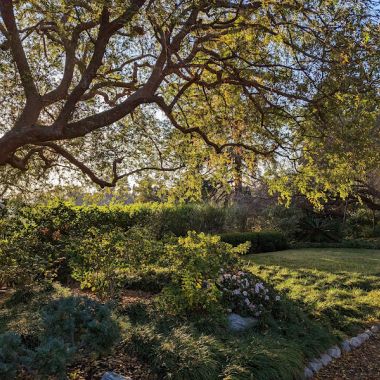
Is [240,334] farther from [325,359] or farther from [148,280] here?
[148,280]

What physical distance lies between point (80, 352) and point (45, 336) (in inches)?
11.7

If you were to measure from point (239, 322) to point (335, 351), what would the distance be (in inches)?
45.0

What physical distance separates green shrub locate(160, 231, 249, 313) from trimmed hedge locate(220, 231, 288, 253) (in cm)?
837

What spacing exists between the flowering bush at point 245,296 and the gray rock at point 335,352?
0.88m

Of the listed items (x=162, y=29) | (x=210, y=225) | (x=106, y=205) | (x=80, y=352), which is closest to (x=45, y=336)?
(x=80, y=352)

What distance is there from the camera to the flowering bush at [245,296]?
18.2ft

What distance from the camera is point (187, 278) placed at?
5168 mm

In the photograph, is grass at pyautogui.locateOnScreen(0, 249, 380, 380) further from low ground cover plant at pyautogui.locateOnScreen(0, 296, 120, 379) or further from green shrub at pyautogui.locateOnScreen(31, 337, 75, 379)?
green shrub at pyautogui.locateOnScreen(31, 337, 75, 379)

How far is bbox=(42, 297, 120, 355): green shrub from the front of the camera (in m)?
2.95

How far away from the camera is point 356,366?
480cm

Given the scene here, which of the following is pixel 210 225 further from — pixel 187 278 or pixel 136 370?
pixel 136 370

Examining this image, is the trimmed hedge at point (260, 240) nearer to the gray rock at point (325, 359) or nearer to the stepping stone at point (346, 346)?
the stepping stone at point (346, 346)

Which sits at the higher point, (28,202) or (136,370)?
(28,202)

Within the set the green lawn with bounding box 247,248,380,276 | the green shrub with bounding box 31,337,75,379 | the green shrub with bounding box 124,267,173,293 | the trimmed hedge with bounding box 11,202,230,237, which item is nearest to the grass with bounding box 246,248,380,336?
the green lawn with bounding box 247,248,380,276
